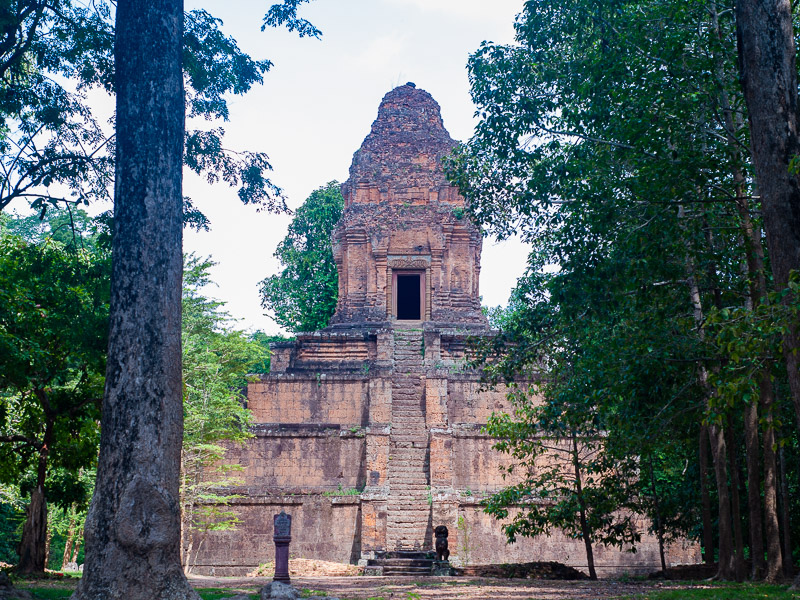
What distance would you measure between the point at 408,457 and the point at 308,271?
12.8 meters

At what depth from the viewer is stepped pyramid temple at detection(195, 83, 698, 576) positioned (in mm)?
16938

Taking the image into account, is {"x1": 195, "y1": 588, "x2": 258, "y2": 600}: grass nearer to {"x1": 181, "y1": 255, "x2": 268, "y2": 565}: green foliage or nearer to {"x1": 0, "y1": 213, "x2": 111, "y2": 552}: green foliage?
{"x1": 0, "y1": 213, "x2": 111, "y2": 552}: green foliage

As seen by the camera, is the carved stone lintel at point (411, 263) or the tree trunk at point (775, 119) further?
the carved stone lintel at point (411, 263)

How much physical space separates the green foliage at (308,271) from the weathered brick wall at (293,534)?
11779mm

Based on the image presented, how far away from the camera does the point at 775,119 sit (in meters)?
6.55

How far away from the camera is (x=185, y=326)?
18.2 meters

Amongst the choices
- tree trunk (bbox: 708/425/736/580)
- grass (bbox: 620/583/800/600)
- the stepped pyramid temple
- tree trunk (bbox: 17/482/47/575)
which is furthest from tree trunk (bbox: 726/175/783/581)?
tree trunk (bbox: 17/482/47/575)

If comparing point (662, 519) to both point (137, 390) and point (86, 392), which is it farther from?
point (137, 390)

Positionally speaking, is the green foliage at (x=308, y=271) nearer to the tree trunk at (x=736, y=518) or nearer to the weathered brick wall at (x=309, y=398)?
the weathered brick wall at (x=309, y=398)

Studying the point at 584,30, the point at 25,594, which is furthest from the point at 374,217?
the point at 25,594

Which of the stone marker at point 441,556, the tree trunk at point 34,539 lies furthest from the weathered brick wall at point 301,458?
the tree trunk at point 34,539

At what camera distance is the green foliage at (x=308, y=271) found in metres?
28.8

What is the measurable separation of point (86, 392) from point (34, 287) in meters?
1.94

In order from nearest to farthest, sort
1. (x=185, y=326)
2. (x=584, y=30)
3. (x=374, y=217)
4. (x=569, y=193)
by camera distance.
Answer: (x=569, y=193) < (x=584, y=30) < (x=185, y=326) < (x=374, y=217)
